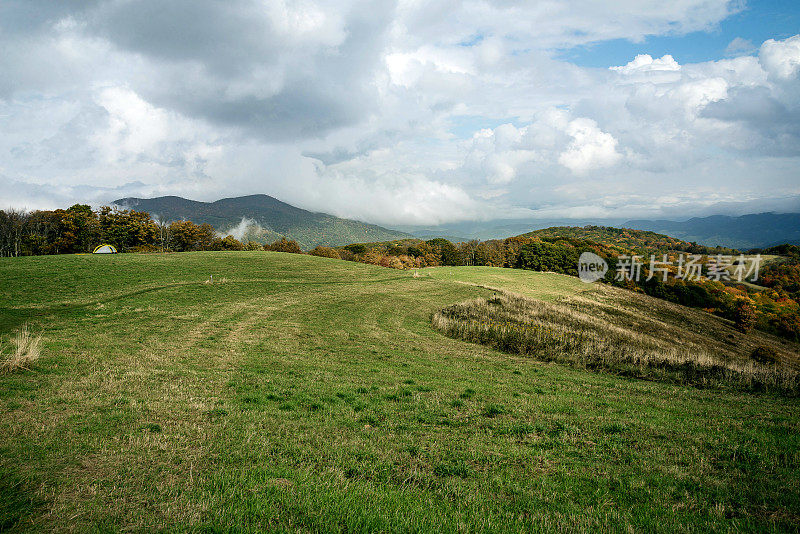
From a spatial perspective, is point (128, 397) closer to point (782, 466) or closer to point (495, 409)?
point (495, 409)

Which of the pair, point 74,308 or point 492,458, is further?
point 74,308

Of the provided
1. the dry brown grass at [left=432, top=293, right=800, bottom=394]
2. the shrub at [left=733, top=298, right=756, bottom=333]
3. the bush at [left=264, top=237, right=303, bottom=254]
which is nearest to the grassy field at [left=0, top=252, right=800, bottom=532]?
the dry brown grass at [left=432, top=293, right=800, bottom=394]

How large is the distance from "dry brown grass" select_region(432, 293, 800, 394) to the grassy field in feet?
9.10

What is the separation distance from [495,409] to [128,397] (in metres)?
11.4

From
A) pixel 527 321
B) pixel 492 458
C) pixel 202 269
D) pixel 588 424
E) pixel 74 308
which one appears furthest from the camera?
pixel 202 269

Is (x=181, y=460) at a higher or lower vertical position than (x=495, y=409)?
higher

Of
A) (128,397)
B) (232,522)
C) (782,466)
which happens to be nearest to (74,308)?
(128,397)

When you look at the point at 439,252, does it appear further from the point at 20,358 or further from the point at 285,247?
the point at 20,358

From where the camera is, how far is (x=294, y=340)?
20656mm

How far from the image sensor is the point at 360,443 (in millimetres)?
7984

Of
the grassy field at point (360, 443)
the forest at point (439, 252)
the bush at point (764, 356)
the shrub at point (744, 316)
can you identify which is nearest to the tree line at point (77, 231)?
Answer: the forest at point (439, 252)

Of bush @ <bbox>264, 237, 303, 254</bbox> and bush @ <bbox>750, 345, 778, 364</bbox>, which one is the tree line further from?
bush @ <bbox>750, 345, 778, 364</bbox>

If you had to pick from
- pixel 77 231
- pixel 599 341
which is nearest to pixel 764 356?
pixel 599 341

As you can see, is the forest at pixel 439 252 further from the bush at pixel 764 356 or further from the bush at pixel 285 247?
the bush at pixel 764 356
